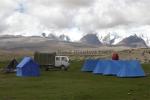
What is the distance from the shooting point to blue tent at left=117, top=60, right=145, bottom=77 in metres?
45.1

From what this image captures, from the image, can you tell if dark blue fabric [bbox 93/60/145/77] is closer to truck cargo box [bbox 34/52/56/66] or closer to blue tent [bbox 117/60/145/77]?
blue tent [bbox 117/60/145/77]

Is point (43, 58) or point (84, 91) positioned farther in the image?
point (43, 58)

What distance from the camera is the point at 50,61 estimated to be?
70.0 meters

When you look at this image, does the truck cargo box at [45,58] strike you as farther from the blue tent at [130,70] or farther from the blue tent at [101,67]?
the blue tent at [130,70]

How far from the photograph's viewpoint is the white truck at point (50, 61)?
229ft

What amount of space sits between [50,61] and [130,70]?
87.9ft

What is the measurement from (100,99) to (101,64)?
1094 inches

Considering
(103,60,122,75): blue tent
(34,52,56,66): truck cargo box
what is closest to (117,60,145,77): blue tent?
(103,60,122,75): blue tent

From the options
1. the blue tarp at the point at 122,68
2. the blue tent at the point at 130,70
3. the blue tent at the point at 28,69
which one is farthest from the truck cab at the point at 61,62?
the blue tent at the point at 130,70

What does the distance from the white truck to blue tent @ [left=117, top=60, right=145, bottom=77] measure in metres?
24.7

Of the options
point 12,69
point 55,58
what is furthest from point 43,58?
point 12,69

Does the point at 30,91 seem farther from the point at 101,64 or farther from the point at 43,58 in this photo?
the point at 43,58

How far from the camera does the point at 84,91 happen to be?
2933cm

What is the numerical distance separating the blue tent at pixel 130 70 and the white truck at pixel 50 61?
80.9ft
